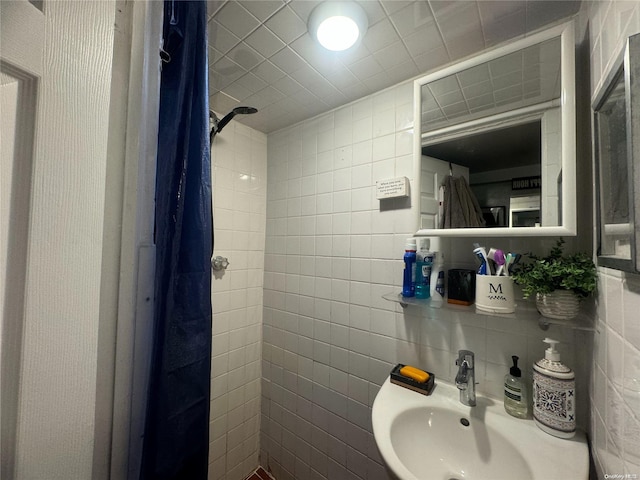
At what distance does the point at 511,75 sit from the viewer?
85cm

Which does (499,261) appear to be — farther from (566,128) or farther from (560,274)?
(566,128)

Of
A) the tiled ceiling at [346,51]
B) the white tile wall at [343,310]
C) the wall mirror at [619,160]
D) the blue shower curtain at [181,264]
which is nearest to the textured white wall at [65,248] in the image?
the blue shower curtain at [181,264]

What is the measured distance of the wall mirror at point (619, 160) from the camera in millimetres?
418

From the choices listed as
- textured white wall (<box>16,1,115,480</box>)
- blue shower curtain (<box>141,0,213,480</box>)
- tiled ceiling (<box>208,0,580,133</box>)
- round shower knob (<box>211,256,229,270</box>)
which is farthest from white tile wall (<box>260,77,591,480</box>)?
textured white wall (<box>16,1,115,480</box>)

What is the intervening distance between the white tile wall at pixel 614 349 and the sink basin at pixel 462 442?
0.09 m

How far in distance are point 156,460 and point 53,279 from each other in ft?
1.49

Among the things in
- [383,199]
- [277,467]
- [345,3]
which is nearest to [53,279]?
[345,3]

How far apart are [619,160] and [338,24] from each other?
822 millimetres

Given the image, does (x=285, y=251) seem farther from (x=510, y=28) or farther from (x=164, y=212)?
(x=510, y=28)

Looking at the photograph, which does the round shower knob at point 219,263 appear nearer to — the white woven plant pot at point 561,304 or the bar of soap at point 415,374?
the bar of soap at point 415,374

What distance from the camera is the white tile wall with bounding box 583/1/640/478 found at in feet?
1.42

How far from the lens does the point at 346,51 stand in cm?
96

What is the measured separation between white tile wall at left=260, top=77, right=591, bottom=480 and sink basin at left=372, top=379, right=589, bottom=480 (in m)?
0.14

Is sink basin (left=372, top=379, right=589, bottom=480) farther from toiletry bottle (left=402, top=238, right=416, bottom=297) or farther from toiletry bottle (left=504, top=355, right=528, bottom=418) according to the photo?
toiletry bottle (left=402, top=238, right=416, bottom=297)
